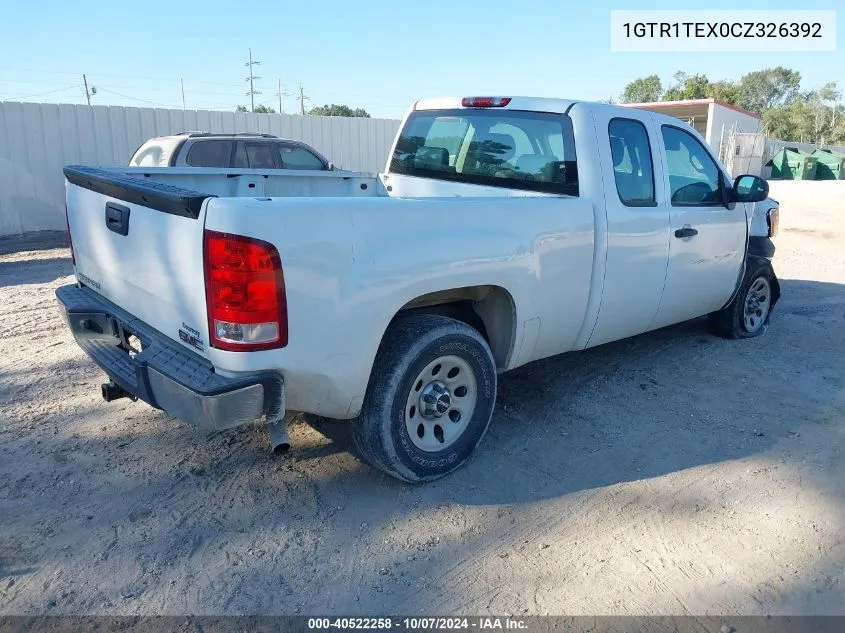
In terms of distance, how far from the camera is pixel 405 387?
3186mm

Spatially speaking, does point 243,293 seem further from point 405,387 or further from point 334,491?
point 334,491

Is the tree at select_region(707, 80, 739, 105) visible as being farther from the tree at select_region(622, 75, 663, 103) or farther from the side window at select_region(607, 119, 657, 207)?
the side window at select_region(607, 119, 657, 207)

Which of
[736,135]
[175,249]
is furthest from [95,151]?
[736,135]

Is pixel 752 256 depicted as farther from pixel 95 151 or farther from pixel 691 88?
pixel 691 88

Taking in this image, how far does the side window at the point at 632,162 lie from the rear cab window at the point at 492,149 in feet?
1.13

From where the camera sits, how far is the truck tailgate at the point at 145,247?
2711mm

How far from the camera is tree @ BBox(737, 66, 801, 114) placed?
2936 inches

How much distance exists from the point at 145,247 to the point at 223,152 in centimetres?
729

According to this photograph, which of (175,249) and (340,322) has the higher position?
(175,249)

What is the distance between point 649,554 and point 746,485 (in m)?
0.93

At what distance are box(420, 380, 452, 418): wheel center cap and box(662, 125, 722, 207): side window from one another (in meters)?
2.30

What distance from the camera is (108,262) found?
347 cm

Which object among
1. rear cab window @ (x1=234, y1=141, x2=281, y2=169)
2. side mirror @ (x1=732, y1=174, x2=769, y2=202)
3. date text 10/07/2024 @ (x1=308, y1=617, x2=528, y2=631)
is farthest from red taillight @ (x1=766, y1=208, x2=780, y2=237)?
rear cab window @ (x1=234, y1=141, x2=281, y2=169)

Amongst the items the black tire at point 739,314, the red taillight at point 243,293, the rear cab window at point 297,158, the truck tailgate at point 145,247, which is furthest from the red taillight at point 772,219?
the rear cab window at point 297,158
